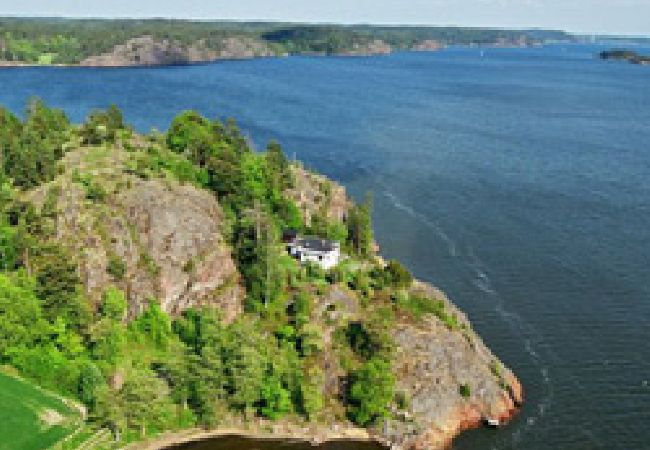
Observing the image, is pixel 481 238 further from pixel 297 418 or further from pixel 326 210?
pixel 297 418

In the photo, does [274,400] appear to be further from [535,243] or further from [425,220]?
[425,220]

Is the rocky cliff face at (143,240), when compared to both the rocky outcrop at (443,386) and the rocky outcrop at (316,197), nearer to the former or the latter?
the rocky outcrop at (316,197)

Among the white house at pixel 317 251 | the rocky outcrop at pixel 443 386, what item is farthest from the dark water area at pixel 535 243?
the white house at pixel 317 251

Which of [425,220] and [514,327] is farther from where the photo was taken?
[425,220]

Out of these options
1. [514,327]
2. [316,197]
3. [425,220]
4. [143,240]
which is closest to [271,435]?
[143,240]

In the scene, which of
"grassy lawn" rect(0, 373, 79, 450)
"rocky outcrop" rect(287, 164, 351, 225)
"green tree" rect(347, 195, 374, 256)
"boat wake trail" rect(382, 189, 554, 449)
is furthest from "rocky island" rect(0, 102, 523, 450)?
"rocky outcrop" rect(287, 164, 351, 225)
